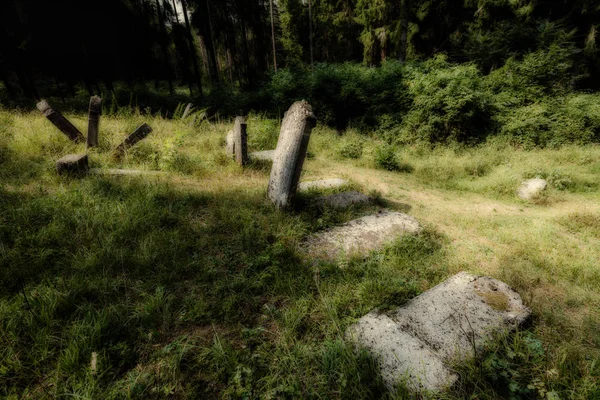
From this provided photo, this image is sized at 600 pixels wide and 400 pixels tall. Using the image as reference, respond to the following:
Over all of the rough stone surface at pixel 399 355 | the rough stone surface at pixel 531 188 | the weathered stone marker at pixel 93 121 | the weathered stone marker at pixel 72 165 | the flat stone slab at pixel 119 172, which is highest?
the weathered stone marker at pixel 93 121

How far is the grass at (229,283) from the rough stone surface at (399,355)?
3.4 inches

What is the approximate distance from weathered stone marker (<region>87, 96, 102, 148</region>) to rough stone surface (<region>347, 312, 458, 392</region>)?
236 inches

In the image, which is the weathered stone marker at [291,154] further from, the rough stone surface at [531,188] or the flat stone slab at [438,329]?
the rough stone surface at [531,188]

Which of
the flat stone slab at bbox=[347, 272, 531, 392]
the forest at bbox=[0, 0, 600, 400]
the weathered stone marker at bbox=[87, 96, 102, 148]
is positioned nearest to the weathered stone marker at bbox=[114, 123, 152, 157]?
the forest at bbox=[0, 0, 600, 400]

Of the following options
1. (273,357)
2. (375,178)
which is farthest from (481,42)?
(273,357)

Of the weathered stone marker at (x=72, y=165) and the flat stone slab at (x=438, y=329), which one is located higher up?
the weathered stone marker at (x=72, y=165)

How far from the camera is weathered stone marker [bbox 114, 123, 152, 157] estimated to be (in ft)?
16.9

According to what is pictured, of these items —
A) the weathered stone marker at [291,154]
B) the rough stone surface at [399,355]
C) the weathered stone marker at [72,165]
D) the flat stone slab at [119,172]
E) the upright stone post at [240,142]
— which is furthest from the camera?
the upright stone post at [240,142]

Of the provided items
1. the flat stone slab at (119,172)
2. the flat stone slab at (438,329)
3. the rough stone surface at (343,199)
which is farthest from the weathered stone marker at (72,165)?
the flat stone slab at (438,329)

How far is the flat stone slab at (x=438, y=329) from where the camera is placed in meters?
1.64

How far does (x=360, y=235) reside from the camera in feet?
10.8

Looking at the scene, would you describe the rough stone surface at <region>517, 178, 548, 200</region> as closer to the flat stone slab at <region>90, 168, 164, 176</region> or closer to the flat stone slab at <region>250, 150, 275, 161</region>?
the flat stone slab at <region>250, 150, 275, 161</region>

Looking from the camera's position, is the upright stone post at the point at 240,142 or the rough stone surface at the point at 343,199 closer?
the rough stone surface at the point at 343,199

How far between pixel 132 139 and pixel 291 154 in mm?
3631
